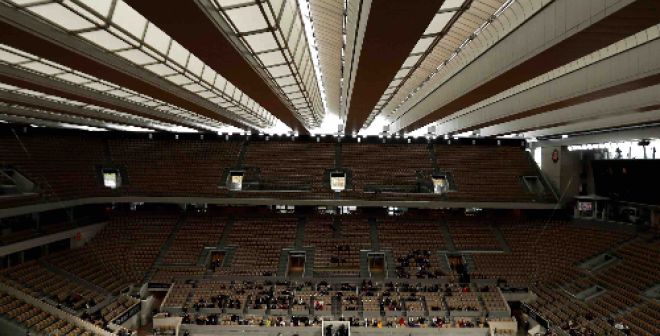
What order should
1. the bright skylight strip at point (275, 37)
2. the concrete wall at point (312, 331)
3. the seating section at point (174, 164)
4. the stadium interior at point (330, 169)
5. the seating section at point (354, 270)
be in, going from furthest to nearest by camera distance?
1. the seating section at point (174, 164)
2. the seating section at point (354, 270)
3. the concrete wall at point (312, 331)
4. the stadium interior at point (330, 169)
5. the bright skylight strip at point (275, 37)

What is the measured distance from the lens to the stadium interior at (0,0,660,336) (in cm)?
838

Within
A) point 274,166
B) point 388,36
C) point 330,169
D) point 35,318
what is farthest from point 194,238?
point 388,36

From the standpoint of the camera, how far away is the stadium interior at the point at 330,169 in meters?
8.38

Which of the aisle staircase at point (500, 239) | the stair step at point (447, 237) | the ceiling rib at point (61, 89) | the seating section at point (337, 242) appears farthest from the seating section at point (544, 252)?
the ceiling rib at point (61, 89)

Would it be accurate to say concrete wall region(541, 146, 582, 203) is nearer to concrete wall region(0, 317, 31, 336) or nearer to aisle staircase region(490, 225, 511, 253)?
aisle staircase region(490, 225, 511, 253)

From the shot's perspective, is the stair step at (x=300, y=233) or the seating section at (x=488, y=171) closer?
the stair step at (x=300, y=233)

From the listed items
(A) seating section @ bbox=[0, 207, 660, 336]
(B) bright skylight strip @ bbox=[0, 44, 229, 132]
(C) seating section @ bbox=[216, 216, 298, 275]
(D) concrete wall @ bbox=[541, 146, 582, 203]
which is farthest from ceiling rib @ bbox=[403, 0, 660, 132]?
(D) concrete wall @ bbox=[541, 146, 582, 203]

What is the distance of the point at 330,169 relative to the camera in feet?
131

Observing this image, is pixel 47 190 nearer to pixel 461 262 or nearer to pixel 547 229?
pixel 461 262

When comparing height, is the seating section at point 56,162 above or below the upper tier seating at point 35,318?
above

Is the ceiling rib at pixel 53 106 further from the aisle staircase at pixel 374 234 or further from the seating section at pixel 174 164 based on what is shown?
the aisle staircase at pixel 374 234

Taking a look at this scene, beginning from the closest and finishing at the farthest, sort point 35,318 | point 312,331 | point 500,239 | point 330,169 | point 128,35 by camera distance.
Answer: point 128,35, point 35,318, point 312,331, point 500,239, point 330,169

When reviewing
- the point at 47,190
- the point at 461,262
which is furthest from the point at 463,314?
the point at 47,190

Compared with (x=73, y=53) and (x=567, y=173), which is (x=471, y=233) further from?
(x=73, y=53)
